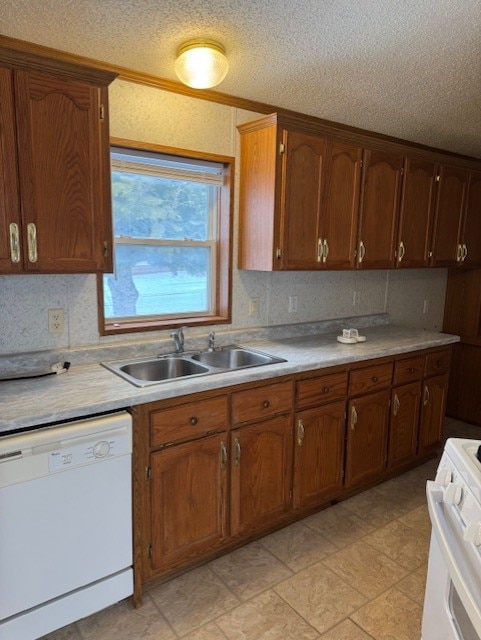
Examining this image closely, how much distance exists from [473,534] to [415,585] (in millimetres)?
1340

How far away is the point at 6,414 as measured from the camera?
1.56 meters

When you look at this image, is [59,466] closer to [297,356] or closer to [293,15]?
[297,356]

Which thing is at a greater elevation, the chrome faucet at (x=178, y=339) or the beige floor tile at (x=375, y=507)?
the chrome faucet at (x=178, y=339)

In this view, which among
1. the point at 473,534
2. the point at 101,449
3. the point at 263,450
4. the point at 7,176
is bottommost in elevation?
the point at 263,450

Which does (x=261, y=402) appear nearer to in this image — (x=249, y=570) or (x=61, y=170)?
(x=249, y=570)

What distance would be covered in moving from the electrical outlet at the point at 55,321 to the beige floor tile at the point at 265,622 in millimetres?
1486

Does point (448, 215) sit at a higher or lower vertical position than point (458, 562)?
higher

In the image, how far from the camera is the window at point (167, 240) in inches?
93.9

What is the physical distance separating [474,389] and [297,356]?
2405 mm

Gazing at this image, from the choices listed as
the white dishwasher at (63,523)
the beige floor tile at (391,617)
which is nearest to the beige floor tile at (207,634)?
the white dishwasher at (63,523)

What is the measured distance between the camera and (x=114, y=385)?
1.91m

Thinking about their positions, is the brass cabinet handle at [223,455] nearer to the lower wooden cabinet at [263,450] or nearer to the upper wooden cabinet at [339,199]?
the lower wooden cabinet at [263,450]

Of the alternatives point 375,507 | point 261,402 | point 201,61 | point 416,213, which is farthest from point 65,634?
point 416,213

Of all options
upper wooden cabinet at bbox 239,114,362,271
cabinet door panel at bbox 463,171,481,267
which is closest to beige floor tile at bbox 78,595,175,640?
upper wooden cabinet at bbox 239,114,362,271
